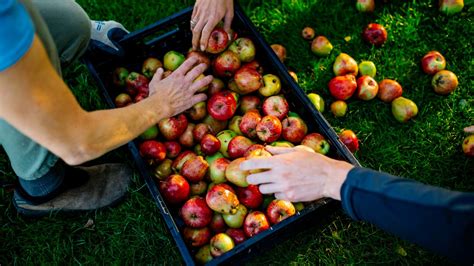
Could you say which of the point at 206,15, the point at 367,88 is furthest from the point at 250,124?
the point at 367,88

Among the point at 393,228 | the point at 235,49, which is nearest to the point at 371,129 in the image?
the point at 235,49

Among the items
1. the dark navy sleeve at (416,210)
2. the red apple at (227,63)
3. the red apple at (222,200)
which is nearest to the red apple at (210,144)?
the red apple at (222,200)

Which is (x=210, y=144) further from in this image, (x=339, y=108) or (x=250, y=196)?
(x=339, y=108)

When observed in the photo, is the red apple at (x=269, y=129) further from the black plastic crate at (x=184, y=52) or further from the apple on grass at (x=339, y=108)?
the apple on grass at (x=339, y=108)

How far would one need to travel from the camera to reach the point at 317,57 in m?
3.36

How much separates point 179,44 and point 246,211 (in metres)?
1.32

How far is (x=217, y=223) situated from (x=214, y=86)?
88 cm

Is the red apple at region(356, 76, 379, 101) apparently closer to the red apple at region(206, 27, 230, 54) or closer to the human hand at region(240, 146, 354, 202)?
the red apple at region(206, 27, 230, 54)

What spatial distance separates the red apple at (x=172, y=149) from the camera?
2670 millimetres

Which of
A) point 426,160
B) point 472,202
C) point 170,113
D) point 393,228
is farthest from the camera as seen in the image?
point 426,160

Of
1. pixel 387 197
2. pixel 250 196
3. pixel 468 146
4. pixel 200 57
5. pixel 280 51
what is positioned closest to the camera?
pixel 387 197

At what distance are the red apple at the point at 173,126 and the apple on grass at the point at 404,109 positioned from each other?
4.93ft

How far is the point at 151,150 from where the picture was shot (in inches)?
101

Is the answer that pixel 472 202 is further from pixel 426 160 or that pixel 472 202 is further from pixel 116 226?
pixel 116 226
